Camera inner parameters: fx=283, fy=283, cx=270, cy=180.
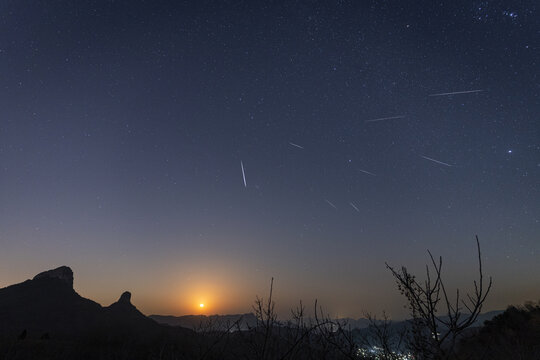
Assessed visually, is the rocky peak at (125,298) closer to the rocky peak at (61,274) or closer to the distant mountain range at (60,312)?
the distant mountain range at (60,312)

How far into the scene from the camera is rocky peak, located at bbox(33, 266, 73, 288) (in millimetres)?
135250

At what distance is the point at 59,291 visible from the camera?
126m

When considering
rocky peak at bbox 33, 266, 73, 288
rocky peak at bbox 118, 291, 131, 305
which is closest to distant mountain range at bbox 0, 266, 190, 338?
rocky peak at bbox 33, 266, 73, 288

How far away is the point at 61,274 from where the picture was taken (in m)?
140

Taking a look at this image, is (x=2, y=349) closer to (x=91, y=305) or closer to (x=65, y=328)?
(x=65, y=328)

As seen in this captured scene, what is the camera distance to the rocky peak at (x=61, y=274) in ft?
444

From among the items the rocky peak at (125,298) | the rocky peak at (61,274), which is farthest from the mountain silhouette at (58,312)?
the rocky peak at (125,298)

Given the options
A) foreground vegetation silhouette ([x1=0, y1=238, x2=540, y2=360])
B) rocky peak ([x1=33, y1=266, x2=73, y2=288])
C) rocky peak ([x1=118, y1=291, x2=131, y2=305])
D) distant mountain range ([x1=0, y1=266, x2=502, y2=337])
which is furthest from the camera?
rocky peak ([x1=118, y1=291, x2=131, y2=305])

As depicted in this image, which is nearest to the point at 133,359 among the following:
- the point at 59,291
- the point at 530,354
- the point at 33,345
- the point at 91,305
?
the point at 33,345

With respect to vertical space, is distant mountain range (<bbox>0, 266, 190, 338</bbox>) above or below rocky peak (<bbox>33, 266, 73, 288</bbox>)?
below

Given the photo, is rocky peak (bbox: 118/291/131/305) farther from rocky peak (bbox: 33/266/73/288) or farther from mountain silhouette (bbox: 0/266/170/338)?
rocky peak (bbox: 33/266/73/288)

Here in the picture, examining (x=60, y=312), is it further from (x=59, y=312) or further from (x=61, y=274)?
(x=61, y=274)

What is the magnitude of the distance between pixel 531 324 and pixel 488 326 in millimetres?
9416

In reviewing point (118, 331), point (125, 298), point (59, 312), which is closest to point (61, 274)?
point (125, 298)
